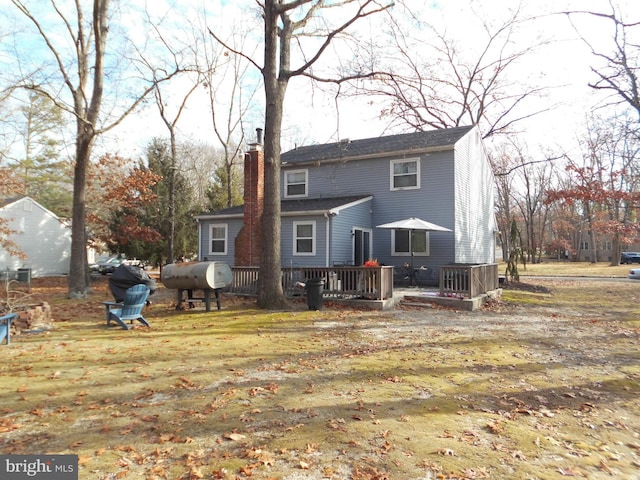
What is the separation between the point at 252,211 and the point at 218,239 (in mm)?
3492

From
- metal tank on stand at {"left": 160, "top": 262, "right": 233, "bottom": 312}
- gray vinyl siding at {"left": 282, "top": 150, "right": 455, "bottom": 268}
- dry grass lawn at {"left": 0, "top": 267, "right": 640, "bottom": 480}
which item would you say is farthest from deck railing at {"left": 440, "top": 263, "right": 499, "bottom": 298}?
metal tank on stand at {"left": 160, "top": 262, "right": 233, "bottom": 312}

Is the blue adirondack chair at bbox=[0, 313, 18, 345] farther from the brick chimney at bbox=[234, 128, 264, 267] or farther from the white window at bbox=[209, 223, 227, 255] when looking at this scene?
the white window at bbox=[209, 223, 227, 255]

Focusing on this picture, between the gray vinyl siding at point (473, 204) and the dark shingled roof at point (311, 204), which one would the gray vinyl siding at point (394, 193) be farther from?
the dark shingled roof at point (311, 204)

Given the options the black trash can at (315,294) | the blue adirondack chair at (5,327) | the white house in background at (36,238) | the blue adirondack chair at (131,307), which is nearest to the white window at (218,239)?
the black trash can at (315,294)

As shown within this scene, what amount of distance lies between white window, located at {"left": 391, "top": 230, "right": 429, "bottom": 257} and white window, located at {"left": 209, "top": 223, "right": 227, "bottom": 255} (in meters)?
7.94

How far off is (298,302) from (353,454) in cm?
1023

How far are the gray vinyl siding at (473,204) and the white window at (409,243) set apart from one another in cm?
136

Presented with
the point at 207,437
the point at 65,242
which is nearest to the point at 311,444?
the point at 207,437

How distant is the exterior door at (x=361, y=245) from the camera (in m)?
18.5

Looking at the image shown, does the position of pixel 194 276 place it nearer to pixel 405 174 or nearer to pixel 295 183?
pixel 295 183

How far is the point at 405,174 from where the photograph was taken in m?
18.8

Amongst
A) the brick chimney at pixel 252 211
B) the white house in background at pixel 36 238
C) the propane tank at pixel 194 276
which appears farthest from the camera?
the white house in background at pixel 36 238

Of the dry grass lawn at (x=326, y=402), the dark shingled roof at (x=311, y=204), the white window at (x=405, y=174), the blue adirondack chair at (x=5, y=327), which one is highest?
→ the white window at (x=405, y=174)

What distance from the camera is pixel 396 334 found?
28.9 ft
